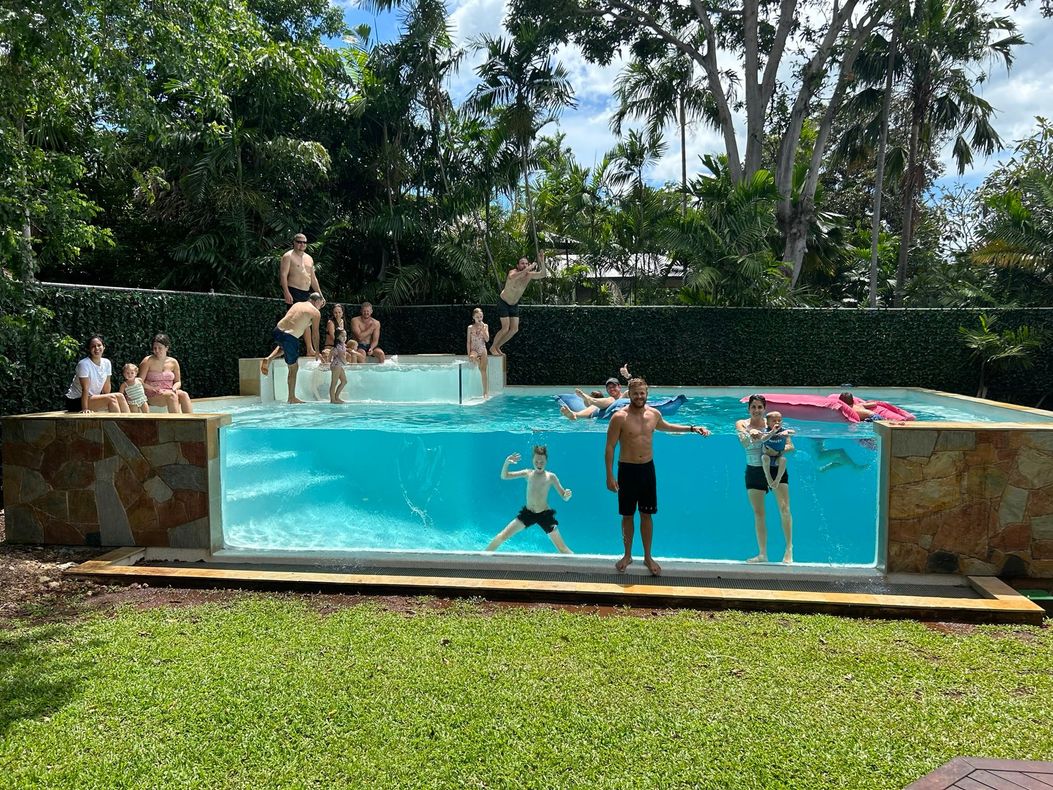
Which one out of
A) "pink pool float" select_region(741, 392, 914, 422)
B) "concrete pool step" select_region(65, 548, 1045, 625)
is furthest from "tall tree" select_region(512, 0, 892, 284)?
"concrete pool step" select_region(65, 548, 1045, 625)

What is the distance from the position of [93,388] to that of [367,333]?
28.6 feet

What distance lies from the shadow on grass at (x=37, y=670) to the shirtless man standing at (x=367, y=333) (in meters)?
11.9

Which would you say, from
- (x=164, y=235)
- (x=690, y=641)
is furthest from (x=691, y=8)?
→ (x=690, y=641)

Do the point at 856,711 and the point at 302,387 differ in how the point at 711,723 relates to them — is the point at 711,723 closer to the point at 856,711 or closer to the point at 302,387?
the point at 856,711

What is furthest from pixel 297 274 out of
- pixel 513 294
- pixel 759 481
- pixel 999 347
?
pixel 999 347

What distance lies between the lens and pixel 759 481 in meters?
6.08

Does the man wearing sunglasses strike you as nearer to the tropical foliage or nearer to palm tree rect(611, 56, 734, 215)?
the tropical foliage

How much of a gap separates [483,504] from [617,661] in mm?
3346

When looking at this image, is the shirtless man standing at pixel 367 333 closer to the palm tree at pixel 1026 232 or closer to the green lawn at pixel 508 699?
the green lawn at pixel 508 699

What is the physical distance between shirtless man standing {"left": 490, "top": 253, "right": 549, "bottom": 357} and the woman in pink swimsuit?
23.2ft

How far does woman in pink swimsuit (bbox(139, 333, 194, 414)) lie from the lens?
31.9 ft

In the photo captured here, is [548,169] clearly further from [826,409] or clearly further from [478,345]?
[826,409]

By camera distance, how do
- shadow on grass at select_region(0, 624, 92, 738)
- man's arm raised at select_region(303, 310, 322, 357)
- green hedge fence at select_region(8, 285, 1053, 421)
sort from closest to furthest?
shadow on grass at select_region(0, 624, 92, 738) → man's arm raised at select_region(303, 310, 322, 357) → green hedge fence at select_region(8, 285, 1053, 421)

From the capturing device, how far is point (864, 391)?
669 inches
